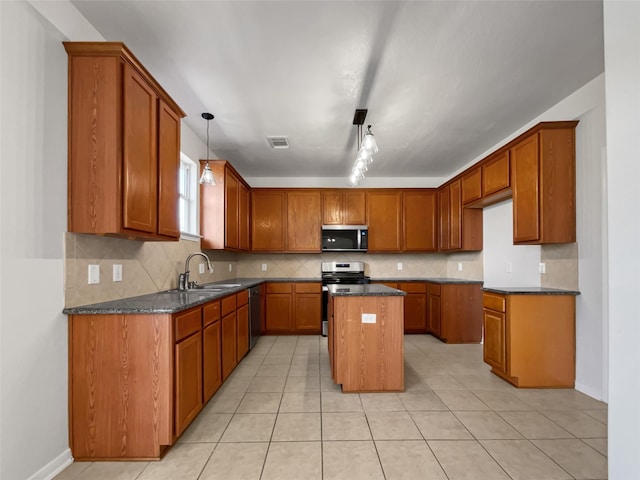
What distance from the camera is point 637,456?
38.9 inches

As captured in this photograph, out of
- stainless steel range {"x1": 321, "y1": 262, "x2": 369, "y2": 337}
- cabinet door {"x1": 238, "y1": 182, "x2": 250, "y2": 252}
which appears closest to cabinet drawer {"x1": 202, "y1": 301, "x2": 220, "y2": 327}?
cabinet door {"x1": 238, "y1": 182, "x2": 250, "y2": 252}

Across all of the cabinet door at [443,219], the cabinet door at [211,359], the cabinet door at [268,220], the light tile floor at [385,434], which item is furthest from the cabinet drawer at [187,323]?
the cabinet door at [443,219]

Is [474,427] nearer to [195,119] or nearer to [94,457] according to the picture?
[94,457]

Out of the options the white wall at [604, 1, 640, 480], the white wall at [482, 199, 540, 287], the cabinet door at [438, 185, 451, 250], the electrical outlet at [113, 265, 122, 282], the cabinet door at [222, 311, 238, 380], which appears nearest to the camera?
the white wall at [604, 1, 640, 480]

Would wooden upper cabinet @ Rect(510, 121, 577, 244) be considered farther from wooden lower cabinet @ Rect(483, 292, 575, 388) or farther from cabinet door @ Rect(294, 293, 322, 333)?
cabinet door @ Rect(294, 293, 322, 333)

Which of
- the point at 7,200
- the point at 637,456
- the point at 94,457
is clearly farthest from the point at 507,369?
the point at 7,200

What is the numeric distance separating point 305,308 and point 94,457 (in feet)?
10.8

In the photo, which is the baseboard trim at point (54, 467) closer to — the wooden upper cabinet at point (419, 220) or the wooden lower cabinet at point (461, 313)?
the wooden lower cabinet at point (461, 313)

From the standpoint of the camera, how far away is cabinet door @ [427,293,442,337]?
4535 millimetres

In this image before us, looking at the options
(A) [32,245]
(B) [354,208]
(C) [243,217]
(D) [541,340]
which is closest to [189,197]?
(C) [243,217]

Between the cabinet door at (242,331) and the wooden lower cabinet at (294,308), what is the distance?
112cm

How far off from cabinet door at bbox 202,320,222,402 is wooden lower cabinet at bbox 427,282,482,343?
127 inches

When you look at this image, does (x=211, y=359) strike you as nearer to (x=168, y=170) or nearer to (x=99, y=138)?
(x=168, y=170)

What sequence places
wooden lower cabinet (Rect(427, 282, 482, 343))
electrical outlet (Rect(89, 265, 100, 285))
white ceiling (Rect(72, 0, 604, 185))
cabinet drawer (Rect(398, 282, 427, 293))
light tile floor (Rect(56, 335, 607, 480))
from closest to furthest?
light tile floor (Rect(56, 335, 607, 480)), white ceiling (Rect(72, 0, 604, 185)), electrical outlet (Rect(89, 265, 100, 285)), wooden lower cabinet (Rect(427, 282, 482, 343)), cabinet drawer (Rect(398, 282, 427, 293))
